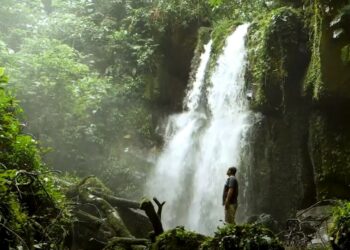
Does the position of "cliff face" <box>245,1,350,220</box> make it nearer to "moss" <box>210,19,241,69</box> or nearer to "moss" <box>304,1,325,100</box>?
"moss" <box>304,1,325,100</box>

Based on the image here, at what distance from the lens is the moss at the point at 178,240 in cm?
574

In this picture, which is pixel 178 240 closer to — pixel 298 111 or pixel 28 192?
pixel 28 192

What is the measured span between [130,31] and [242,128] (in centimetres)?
795

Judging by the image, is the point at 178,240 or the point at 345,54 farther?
the point at 345,54

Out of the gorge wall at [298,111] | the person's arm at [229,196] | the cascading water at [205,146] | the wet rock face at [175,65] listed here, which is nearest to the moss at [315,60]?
the gorge wall at [298,111]

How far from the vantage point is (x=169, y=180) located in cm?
1459

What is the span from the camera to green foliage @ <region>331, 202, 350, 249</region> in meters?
5.35

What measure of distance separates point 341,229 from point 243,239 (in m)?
1.38

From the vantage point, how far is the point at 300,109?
1225cm

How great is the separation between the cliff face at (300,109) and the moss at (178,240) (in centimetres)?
607

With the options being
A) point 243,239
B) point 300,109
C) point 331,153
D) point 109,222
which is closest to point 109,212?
point 109,222

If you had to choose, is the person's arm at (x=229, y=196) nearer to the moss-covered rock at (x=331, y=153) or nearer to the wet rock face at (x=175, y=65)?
the moss-covered rock at (x=331, y=153)

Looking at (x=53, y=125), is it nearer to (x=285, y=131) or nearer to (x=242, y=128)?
(x=242, y=128)

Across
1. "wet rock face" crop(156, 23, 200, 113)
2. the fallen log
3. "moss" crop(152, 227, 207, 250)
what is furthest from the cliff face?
"moss" crop(152, 227, 207, 250)
